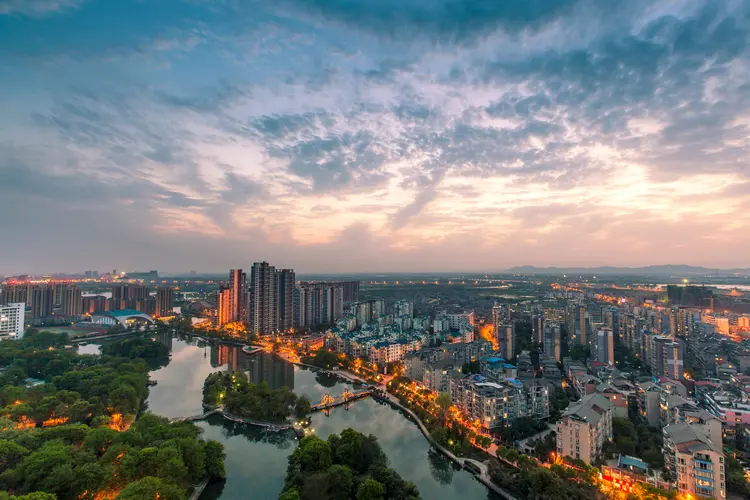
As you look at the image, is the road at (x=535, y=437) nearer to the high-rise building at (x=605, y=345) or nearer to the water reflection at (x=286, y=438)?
the water reflection at (x=286, y=438)

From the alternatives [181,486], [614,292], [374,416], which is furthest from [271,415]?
[614,292]

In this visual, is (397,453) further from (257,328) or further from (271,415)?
(257,328)

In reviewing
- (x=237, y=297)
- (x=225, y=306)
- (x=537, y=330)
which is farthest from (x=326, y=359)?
(x=225, y=306)

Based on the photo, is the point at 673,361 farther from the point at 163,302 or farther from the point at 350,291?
the point at 163,302

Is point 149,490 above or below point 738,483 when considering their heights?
above

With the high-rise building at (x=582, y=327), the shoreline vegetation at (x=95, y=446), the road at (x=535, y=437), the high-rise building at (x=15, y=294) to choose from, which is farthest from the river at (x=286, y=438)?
the high-rise building at (x=15, y=294)
